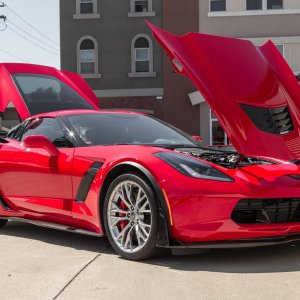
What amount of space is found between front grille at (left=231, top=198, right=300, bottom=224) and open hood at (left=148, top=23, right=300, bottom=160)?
86 cm

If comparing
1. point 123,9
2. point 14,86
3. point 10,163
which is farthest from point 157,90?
point 10,163

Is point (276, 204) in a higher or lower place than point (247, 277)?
higher

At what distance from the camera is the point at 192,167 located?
14.2 ft

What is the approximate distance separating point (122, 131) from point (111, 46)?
19347mm

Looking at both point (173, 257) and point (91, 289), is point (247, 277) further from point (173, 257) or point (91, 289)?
point (91, 289)

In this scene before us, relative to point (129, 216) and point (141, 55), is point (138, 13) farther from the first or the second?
point (129, 216)

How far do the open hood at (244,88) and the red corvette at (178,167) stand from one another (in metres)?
0.01

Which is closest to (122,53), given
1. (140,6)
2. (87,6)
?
(140,6)

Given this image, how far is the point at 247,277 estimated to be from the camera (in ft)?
12.8

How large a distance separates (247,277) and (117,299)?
1008 mm

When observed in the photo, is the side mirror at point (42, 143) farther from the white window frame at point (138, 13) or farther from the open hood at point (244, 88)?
the white window frame at point (138, 13)

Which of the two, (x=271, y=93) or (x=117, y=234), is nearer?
(x=117, y=234)

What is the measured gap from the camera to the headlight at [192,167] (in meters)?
4.23

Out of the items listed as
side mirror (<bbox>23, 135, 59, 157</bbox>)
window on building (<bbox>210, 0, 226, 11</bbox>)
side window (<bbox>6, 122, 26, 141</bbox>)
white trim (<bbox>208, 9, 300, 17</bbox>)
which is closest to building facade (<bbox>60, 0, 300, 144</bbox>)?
window on building (<bbox>210, 0, 226, 11</bbox>)
